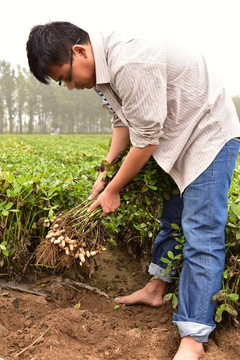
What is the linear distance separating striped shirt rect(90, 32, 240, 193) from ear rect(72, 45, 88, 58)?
5 cm

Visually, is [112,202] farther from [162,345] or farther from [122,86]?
[162,345]

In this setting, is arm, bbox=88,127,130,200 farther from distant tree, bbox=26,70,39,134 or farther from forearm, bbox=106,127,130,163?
distant tree, bbox=26,70,39,134

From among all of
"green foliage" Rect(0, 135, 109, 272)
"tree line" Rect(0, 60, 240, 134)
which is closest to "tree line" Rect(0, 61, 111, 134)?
"tree line" Rect(0, 60, 240, 134)

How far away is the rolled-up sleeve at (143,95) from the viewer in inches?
61.4

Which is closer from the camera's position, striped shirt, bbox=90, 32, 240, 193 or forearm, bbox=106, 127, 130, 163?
striped shirt, bbox=90, 32, 240, 193

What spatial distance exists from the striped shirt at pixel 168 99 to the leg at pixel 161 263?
47 centimetres

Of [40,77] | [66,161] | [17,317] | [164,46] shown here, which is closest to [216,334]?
[17,317]

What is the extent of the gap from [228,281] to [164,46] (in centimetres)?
136

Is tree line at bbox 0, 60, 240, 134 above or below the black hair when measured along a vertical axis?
→ below

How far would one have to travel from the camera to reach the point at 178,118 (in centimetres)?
179

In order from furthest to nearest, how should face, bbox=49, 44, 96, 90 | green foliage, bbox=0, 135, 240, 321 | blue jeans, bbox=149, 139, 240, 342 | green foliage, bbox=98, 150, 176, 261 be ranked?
1. green foliage, bbox=98, 150, 176, 261
2. green foliage, bbox=0, 135, 240, 321
3. blue jeans, bbox=149, 139, 240, 342
4. face, bbox=49, 44, 96, 90

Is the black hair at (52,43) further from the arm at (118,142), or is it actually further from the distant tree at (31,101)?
the distant tree at (31,101)

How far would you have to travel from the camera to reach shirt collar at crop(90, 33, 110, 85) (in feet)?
5.51

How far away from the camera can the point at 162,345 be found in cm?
189
